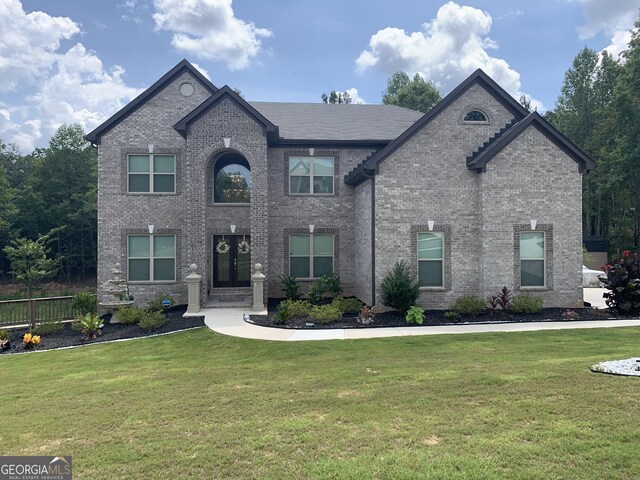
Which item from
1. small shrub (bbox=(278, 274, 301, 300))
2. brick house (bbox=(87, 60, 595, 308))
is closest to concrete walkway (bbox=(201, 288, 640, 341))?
brick house (bbox=(87, 60, 595, 308))

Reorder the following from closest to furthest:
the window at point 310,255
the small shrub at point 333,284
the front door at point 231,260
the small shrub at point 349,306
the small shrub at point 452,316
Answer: the small shrub at point 452,316
the small shrub at point 349,306
the small shrub at point 333,284
the front door at point 231,260
the window at point 310,255

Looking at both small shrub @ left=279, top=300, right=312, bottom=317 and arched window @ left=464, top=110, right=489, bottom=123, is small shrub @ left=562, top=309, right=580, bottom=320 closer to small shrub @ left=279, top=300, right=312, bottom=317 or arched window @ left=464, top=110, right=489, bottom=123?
arched window @ left=464, top=110, right=489, bottom=123

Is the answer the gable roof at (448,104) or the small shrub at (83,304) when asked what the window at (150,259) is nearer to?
the small shrub at (83,304)

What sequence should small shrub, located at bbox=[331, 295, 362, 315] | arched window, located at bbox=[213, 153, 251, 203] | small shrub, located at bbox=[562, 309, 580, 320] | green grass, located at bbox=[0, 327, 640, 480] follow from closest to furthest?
green grass, located at bbox=[0, 327, 640, 480]
small shrub, located at bbox=[562, 309, 580, 320]
small shrub, located at bbox=[331, 295, 362, 315]
arched window, located at bbox=[213, 153, 251, 203]

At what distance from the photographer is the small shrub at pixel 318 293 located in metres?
14.2

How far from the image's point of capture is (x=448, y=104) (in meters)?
13.4

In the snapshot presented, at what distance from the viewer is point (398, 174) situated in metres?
13.1

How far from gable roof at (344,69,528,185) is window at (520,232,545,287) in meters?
4.45

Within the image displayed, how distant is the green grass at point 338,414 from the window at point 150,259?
23.2 ft

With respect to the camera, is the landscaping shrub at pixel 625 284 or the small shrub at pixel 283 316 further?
the landscaping shrub at pixel 625 284

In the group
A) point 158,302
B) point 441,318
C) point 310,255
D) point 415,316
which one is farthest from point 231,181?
point 441,318

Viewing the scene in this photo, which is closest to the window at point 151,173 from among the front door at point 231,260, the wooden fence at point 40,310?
the front door at point 231,260

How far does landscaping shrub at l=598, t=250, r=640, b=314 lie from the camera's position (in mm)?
12109

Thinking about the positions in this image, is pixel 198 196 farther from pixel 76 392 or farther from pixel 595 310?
pixel 595 310
